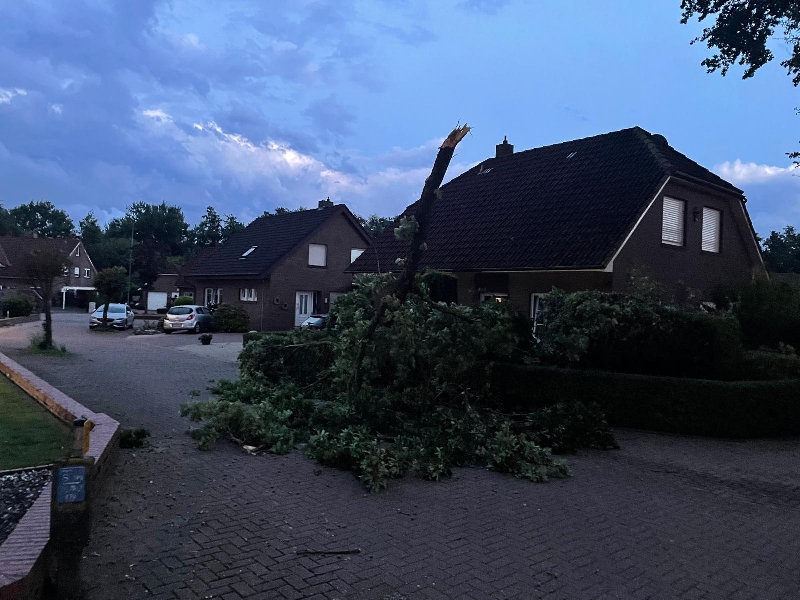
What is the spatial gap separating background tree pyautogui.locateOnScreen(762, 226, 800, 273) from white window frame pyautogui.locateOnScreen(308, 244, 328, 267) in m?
38.4

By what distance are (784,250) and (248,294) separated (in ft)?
162

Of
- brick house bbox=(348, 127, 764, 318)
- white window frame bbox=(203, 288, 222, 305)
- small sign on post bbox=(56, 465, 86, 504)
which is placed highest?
brick house bbox=(348, 127, 764, 318)

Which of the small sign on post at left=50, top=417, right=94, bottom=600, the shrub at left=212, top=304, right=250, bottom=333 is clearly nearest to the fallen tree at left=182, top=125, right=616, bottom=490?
the small sign on post at left=50, top=417, right=94, bottom=600

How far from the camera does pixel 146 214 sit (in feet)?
313

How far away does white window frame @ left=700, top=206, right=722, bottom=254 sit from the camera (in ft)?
64.2

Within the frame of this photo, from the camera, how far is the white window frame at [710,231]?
19.6 meters

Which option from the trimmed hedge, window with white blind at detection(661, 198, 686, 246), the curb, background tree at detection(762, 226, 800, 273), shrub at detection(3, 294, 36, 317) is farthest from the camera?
background tree at detection(762, 226, 800, 273)

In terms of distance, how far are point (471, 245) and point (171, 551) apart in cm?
1578

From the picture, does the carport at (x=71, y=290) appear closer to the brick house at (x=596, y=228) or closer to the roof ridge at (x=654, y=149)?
the brick house at (x=596, y=228)

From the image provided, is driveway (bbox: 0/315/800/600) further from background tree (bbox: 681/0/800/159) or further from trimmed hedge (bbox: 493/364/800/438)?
background tree (bbox: 681/0/800/159)

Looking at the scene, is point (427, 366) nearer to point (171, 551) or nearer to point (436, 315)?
point (436, 315)

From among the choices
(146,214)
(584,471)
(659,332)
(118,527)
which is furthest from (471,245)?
(146,214)

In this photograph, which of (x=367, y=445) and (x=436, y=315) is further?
(x=436, y=315)

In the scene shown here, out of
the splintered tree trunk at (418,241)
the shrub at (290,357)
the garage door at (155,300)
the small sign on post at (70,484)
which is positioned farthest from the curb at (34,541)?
the garage door at (155,300)
